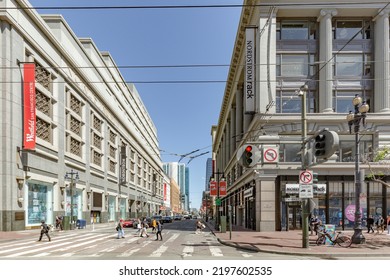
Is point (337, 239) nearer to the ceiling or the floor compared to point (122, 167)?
nearer to the floor

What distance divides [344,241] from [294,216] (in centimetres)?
1282

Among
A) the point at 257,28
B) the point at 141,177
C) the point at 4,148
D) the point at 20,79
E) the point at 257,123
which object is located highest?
the point at 257,28

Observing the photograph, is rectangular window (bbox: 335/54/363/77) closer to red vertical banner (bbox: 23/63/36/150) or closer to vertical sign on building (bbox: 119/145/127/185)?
red vertical banner (bbox: 23/63/36/150)

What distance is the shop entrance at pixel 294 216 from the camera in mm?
31906

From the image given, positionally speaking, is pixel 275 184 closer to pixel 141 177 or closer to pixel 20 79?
pixel 20 79

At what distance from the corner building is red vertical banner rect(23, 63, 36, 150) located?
20110 mm

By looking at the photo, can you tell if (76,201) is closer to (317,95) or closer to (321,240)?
(317,95)

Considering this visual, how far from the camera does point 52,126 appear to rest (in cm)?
4269

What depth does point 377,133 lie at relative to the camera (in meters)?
Result: 31.4

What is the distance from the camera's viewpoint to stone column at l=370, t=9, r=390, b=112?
104 ft

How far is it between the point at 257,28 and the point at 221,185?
15294 millimetres

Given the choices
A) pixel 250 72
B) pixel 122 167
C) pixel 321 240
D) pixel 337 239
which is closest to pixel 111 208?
pixel 122 167

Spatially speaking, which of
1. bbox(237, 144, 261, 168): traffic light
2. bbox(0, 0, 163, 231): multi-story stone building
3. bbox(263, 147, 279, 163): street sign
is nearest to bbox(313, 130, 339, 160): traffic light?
bbox(237, 144, 261, 168): traffic light
